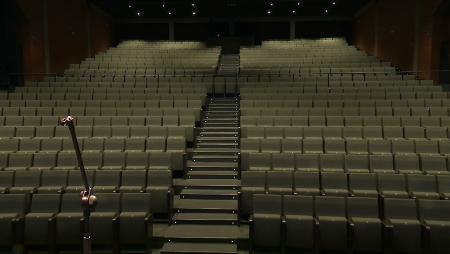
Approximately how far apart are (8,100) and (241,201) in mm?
4317

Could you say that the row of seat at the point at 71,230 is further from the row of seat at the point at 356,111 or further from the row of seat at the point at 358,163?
the row of seat at the point at 356,111

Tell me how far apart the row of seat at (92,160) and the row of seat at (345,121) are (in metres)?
1.39

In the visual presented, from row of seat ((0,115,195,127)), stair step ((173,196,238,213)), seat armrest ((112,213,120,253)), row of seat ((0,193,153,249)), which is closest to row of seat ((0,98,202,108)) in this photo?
row of seat ((0,115,195,127))

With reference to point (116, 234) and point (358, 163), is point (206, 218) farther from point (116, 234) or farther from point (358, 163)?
point (358, 163)

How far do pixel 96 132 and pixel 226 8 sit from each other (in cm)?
883

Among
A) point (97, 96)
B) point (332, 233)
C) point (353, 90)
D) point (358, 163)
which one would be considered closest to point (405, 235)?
point (332, 233)

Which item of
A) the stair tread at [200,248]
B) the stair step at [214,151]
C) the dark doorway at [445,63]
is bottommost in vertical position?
the stair tread at [200,248]

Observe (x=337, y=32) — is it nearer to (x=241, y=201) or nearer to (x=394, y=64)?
(x=394, y=64)

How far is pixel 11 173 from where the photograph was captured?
3.80 metres

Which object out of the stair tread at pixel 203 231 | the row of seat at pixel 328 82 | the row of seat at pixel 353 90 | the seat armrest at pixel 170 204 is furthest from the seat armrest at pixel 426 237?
the row of seat at pixel 328 82

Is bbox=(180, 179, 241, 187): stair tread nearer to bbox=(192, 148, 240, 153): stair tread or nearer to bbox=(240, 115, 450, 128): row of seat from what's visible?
bbox=(192, 148, 240, 153): stair tread

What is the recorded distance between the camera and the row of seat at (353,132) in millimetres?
4719

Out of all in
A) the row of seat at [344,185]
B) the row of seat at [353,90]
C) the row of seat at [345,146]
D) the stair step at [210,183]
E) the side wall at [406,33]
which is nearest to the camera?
the row of seat at [344,185]

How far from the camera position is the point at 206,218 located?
367 centimetres
